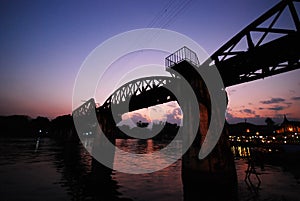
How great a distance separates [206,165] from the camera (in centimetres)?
1188

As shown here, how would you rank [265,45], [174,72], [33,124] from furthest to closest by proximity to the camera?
[33,124]
[174,72]
[265,45]

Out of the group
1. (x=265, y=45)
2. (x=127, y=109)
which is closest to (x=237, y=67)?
(x=265, y=45)

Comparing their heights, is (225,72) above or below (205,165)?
above

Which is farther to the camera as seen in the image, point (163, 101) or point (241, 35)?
point (163, 101)

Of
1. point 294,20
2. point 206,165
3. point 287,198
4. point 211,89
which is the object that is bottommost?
point 287,198

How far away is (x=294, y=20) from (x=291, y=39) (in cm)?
80

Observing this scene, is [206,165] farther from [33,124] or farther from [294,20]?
[33,124]

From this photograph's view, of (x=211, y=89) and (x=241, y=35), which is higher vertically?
(x=241, y=35)

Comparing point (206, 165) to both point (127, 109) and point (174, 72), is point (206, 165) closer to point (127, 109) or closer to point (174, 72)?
point (174, 72)

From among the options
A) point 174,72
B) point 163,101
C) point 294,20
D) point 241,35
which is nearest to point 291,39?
point 294,20

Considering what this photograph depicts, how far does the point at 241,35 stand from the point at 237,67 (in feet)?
7.10

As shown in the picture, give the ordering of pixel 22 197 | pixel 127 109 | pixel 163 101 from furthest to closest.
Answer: pixel 127 109 → pixel 163 101 → pixel 22 197

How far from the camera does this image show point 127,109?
28.6 m

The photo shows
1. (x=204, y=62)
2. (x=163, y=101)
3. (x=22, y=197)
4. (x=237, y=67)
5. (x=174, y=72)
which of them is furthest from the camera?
(x=163, y=101)
